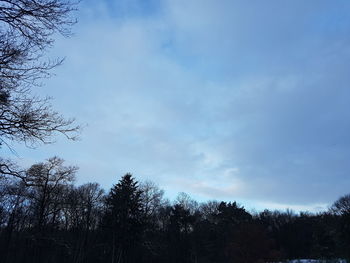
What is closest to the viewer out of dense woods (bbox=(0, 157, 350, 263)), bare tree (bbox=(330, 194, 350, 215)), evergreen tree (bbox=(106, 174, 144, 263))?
dense woods (bbox=(0, 157, 350, 263))

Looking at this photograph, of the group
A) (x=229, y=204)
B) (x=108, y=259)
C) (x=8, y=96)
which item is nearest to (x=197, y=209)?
(x=229, y=204)

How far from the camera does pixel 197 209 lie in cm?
7162

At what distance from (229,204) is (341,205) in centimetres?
2354

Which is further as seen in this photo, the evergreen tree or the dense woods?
the evergreen tree

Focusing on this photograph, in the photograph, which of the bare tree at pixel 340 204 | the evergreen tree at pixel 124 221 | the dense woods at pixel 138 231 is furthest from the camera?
the bare tree at pixel 340 204

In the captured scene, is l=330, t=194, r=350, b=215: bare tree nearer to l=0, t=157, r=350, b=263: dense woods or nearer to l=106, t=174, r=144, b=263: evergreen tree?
l=0, t=157, r=350, b=263: dense woods

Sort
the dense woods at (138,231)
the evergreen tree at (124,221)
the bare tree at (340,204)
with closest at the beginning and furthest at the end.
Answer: the dense woods at (138,231), the evergreen tree at (124,221), the bare tree at (340,204)

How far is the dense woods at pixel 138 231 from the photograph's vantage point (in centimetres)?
3441

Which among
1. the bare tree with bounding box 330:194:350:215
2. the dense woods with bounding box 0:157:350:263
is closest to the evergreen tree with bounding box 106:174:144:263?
the dense woods with bounding box 0:157:350:263

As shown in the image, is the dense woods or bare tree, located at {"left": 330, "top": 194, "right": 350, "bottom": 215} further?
bare tree, located at {"left": 330, "top": 194, "right": 350, "bottom": 215}

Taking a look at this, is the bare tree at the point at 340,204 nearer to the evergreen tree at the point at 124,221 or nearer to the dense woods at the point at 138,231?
the dense woods at the point at 138,231

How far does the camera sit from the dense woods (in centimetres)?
3441

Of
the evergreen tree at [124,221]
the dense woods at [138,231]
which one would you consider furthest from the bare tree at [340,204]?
the evergreen tree at [124,221]

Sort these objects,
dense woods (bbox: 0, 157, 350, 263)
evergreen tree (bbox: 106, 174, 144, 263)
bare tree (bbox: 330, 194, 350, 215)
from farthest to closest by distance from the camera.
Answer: bare tree (bbox: 330, 194, 350, 215) → evergreen tree (bbox: 106, 174, 144, 263) → dense woods (bbox: 0, 157, 350, 263)
